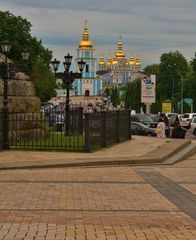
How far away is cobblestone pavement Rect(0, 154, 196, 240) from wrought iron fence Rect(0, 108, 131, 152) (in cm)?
493

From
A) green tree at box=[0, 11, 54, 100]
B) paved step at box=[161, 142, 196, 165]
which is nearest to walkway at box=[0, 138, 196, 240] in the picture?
paved step at box=[161, 142, 196, 165]

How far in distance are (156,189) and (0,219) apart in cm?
464


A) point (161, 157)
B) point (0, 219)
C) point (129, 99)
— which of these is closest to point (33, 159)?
point (161, 157)

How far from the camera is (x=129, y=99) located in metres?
125

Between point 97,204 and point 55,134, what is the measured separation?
15750 mm

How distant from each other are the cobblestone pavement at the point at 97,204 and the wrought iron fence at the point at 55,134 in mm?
4932

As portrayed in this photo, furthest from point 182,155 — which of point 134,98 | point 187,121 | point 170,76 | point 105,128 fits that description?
point 170,76

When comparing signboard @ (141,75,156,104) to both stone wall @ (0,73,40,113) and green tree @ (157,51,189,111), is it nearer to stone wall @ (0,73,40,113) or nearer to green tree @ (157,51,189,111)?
stone wall @ (0,73,40,113)

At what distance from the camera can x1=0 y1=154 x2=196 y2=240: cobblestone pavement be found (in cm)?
820

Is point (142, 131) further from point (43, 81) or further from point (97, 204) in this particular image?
point (43, 81)

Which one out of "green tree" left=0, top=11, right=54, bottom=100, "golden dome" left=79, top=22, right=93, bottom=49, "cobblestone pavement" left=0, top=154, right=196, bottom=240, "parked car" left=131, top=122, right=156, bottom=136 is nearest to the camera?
"cobblestone pavement" left=0, top=154, right=196, bottom=240

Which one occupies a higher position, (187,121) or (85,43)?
(85,43)

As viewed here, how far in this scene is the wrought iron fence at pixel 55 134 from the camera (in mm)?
21266

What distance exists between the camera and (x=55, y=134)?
26.2 metres
